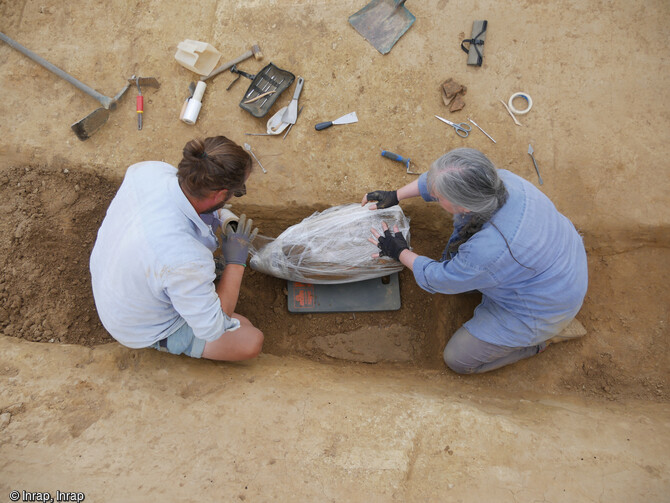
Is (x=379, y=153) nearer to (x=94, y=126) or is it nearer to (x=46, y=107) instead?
(x=94, y=126)

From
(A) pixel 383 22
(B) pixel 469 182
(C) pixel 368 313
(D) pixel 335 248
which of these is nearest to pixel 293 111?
(A) pixel 383 22

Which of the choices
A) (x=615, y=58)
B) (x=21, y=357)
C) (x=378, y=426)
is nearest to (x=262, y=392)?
(x=378, y=426)

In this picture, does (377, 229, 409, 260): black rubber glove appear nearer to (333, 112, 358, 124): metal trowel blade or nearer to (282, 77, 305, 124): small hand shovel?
(333, 112, 358, 124): metal trowel blade

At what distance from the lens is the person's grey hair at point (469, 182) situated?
1.84 meters

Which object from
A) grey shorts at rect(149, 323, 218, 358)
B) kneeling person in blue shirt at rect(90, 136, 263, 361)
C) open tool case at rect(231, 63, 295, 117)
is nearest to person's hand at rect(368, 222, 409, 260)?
kneeling person in blue shirt at rect(90, 136, 263, 361)

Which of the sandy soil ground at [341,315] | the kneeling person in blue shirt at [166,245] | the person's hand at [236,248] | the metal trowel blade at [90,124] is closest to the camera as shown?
the kneeling person in blue shirt at [166,245]

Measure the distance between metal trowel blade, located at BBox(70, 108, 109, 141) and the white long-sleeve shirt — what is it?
1471 mm

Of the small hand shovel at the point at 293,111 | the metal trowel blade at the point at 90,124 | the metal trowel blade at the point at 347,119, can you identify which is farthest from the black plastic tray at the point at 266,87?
the metal trowel blade at the point at 90,124

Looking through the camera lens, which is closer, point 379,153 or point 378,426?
point 378,426

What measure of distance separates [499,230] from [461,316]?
3.80ft

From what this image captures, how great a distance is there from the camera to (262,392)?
224 cm

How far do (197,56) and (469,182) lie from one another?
7.88ft

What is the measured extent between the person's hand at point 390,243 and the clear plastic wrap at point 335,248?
4.0 inches

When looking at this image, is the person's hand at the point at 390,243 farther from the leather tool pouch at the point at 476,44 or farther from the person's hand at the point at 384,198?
the leather tool pouch at the point at 476,44
